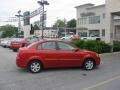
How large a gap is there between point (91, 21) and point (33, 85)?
8446 centimetres

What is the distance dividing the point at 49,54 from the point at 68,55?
91 cm

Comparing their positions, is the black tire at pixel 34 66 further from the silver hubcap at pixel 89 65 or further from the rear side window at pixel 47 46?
the silver hubcap at pixel 89 65

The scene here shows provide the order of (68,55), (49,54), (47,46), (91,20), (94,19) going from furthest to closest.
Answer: (91,20), (94,19), (68,55), (47,46), (49,54)

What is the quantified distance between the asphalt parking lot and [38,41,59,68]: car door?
15.1 inches

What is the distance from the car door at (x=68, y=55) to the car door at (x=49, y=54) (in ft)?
0.76

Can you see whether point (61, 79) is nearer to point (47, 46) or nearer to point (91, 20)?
point (47, 46)

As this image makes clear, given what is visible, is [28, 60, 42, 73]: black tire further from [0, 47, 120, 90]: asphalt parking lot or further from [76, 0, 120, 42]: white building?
[76, 0, 120, 42]: white building

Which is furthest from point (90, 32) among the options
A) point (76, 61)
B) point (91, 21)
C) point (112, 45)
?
point (76, 61)

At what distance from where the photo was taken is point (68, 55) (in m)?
12.4

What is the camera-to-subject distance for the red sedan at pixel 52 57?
39.0ft

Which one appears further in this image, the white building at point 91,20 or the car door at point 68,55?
the white building at point 91,20

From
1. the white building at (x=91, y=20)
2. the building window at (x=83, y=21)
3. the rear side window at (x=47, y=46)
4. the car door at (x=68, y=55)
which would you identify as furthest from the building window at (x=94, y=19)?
the rear side window at (x=47, y=46)

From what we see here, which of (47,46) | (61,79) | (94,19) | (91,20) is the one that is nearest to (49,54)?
(47,46)

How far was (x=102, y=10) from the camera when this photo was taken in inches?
3467
